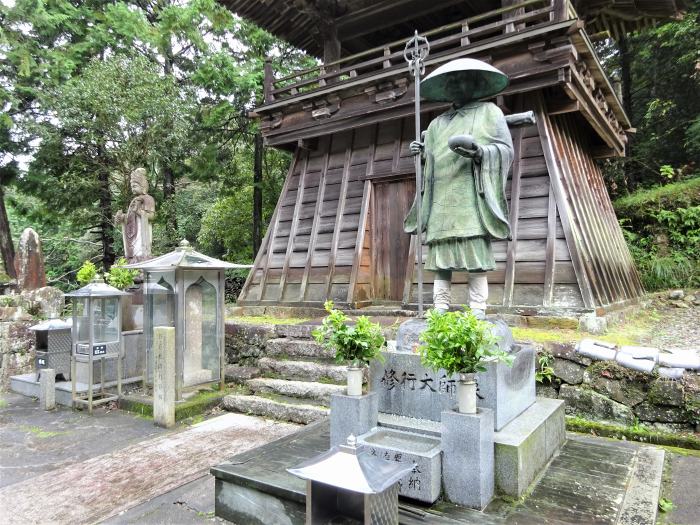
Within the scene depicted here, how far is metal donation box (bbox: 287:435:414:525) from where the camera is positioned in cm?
212

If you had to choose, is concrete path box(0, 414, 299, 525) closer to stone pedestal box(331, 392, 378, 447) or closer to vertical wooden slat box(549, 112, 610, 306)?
stone pedestal box(331, 392, 378, 447)

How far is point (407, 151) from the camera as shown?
8.13m

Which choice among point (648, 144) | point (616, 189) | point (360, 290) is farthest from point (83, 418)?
point (648, 144)

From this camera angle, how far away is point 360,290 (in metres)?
8.02

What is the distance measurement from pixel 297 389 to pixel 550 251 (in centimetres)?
409

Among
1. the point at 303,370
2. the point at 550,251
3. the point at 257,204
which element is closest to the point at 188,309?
the point at 303,370

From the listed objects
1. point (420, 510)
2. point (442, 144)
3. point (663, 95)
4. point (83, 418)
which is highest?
point (663, 95)

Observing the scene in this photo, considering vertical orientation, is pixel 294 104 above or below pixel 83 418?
above

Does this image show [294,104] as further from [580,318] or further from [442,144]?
[580,318]

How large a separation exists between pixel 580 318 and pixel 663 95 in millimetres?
12306

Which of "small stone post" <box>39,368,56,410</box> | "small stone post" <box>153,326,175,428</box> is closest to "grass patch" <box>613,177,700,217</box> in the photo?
"small stone post" <box>153,326,175,428</box>

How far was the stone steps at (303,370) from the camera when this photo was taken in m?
5.79

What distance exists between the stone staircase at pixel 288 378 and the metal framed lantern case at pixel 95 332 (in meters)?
1.72

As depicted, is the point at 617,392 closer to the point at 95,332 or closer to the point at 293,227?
the point at 293,227
